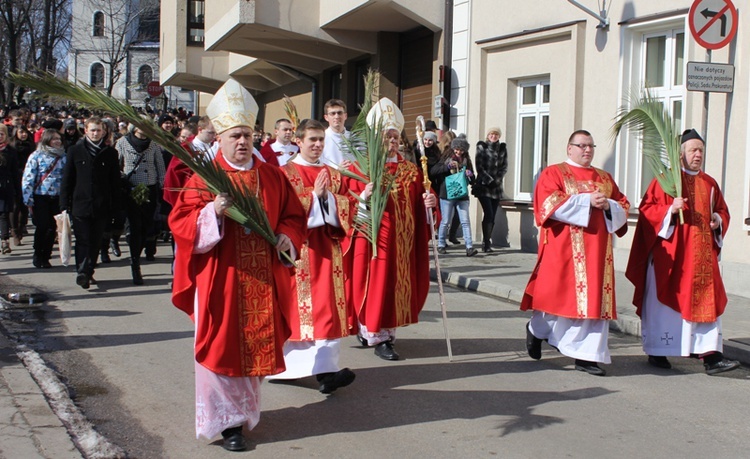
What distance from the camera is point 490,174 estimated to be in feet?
47.3

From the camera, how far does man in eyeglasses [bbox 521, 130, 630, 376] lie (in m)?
7.24

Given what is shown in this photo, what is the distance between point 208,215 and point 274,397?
1731 mm

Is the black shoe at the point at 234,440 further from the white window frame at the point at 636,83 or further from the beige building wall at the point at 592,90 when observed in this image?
the white window frame at the point at 636,83

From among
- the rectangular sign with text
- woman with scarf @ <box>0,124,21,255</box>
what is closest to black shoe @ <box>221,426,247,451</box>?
the rectangular sign with text

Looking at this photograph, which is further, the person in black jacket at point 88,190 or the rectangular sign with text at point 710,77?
the person in black jacket at point 88,190

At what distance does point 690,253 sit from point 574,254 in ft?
3.08

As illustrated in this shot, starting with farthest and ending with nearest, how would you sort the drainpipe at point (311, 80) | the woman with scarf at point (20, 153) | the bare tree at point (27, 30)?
the bare tree at point (27, 30) < the drainpipe at point (311, 80) < the woman with scarf at point (20, 153)

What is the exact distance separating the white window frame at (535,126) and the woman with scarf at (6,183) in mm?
7743

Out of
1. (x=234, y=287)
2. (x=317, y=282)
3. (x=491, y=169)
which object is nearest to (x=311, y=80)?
(x=491, y=169)

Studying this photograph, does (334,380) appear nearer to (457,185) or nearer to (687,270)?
(687,270)

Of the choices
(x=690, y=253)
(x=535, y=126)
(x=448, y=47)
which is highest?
(x=448, y=47)

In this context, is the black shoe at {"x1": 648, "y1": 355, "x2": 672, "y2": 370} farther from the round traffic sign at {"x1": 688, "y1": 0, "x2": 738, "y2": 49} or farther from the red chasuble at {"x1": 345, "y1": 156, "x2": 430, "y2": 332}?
the round traffic sign at {"x1": 688, "y1": 0, "x2": 738, "y2": 49}

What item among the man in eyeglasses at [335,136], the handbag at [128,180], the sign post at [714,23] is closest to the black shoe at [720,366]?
the sign post at [714,23]

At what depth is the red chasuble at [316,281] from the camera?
6.48 m
